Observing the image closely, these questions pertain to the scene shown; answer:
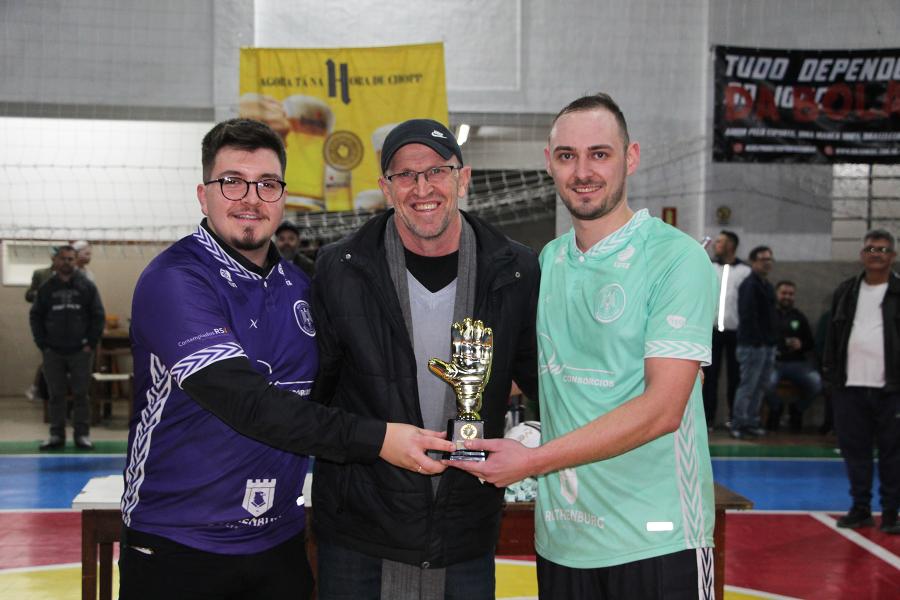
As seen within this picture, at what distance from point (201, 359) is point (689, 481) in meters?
1.42

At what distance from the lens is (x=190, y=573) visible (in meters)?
2.63

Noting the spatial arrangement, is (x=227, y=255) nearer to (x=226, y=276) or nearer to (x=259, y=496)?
(x=226, y=276)

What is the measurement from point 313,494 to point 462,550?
518 millimetres

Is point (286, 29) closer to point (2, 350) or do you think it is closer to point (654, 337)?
point (2, 350)

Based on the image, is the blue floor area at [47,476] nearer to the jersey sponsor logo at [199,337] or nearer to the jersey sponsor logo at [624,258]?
the jersey sponsor logo at [199,337]

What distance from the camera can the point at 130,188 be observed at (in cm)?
1570

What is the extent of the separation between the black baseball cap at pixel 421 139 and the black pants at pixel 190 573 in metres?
1.29

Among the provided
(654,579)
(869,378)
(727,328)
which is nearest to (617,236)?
(654,579)

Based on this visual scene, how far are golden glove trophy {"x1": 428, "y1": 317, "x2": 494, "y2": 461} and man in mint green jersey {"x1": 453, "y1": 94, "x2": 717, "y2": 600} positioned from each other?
0.17 ft

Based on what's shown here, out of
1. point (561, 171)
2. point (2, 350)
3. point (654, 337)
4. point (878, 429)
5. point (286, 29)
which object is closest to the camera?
point (654, 337)

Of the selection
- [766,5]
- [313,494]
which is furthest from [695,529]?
[766,5]

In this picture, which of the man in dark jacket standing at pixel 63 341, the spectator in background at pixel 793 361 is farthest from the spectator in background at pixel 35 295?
the spectator in background at pixel 793 361

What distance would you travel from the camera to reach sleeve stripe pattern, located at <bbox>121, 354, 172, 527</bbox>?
107 inches

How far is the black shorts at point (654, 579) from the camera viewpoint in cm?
253
